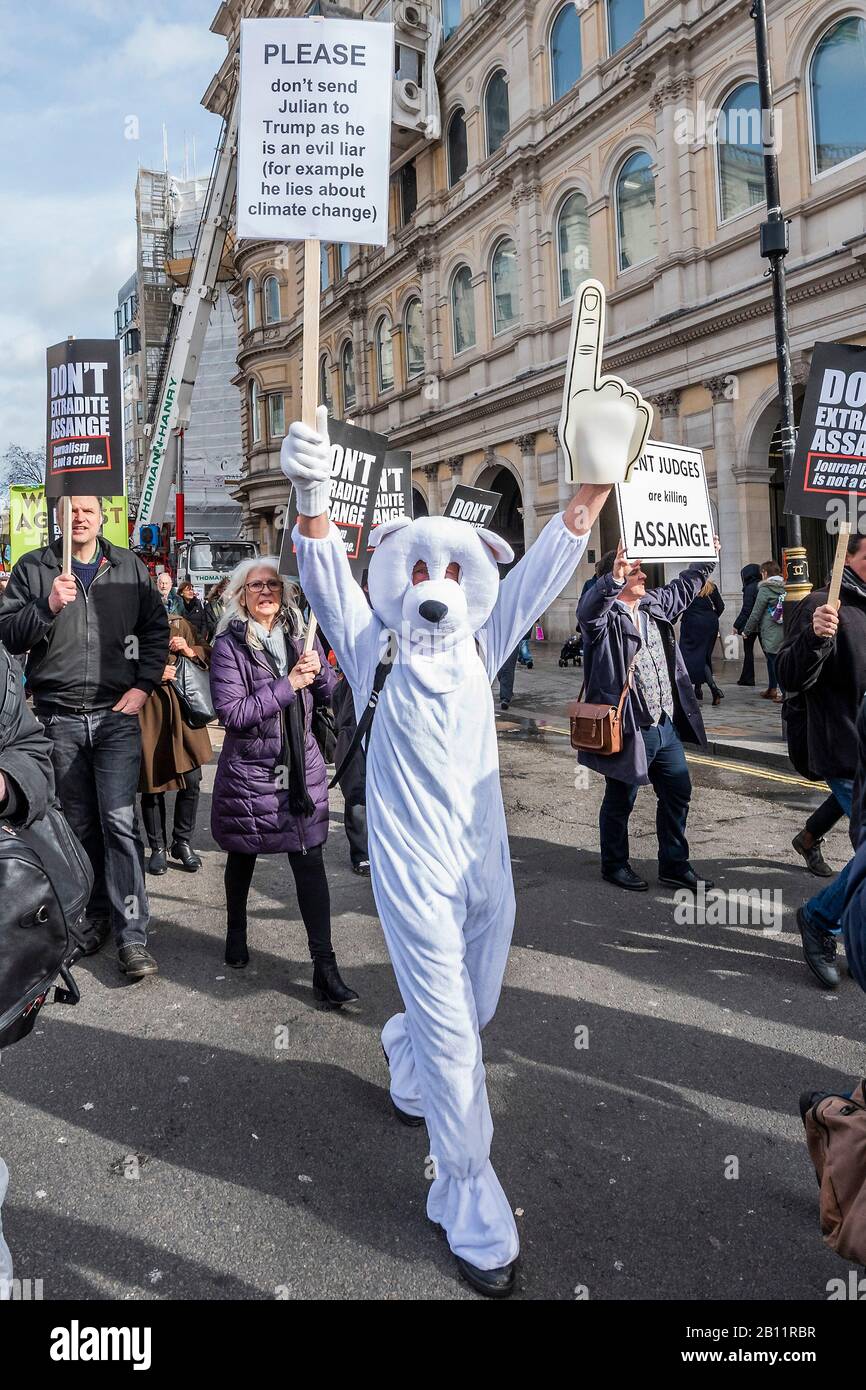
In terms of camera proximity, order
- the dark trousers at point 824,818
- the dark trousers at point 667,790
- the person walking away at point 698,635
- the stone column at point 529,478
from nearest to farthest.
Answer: the dark trousers at point 824,818, the dark trousers at point 667,790, the person walking away at point 698,635, the stone column at point 529,478

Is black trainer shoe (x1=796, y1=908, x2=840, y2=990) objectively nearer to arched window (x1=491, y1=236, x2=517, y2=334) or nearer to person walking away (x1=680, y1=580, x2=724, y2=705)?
person walking away (x1=680, y1=580, x2=724, y2=705)

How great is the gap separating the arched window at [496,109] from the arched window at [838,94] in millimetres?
9525

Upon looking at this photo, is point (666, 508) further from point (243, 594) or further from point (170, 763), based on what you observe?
point (170, 763)

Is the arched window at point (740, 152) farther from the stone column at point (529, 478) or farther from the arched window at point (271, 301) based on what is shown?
the arched window at point (271, 301)

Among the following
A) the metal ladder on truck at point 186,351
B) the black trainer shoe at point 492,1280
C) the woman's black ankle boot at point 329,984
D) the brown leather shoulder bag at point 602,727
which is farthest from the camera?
the metal ladder on truck at point 186,351

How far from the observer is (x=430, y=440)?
1051 inches

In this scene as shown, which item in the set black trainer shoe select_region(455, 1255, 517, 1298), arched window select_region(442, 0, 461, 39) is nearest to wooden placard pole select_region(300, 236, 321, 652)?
black trainer shoe select_region(455, 1255, 517, 1298)

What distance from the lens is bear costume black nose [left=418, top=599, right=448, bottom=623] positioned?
2.56m

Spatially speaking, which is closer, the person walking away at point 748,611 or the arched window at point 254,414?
the person walking away at point 748,611

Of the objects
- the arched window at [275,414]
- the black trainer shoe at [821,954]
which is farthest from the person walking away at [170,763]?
the arched window at [275,414]

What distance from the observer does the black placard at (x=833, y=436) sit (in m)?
5.39

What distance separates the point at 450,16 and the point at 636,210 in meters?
10.3
